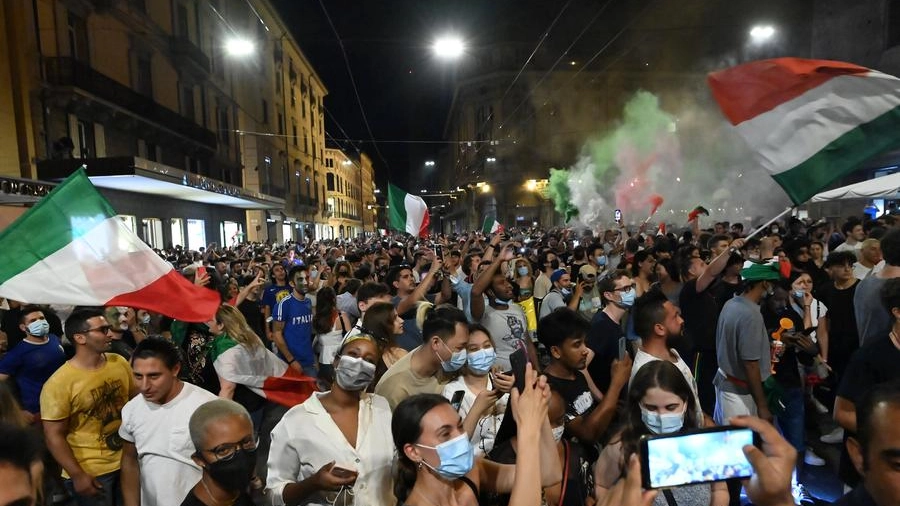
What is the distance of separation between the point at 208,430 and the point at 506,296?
2.93 meters

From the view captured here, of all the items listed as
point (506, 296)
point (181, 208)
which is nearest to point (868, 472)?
point (506, 296)

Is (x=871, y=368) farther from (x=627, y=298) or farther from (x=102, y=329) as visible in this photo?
(x=102, y=329)

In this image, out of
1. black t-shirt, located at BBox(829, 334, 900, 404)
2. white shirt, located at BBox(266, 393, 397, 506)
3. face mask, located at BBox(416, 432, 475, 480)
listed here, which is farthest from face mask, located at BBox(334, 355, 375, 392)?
black t-shirt, located at BBox(829, 334, 900, 404)

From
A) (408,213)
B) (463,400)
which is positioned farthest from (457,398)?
(408,213)

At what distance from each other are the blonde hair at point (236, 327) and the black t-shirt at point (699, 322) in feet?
11.7

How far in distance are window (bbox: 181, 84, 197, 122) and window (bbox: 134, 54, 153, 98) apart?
10.1 ft

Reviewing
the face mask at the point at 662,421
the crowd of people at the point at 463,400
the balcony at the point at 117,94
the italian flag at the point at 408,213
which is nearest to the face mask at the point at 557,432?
the crowd of people at the point at 463,400

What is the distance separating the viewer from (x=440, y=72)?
259 ft

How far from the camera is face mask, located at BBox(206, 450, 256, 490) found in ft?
7.66

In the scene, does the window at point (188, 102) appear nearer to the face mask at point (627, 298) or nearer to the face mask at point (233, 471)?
the face mask at point (627, 298)

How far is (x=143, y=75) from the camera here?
23656mm

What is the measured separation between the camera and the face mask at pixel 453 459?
6.86ft

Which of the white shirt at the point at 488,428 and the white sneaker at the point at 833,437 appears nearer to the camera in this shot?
the white shirt at the point at 488,428

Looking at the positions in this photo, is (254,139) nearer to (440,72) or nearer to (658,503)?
(658,503)
